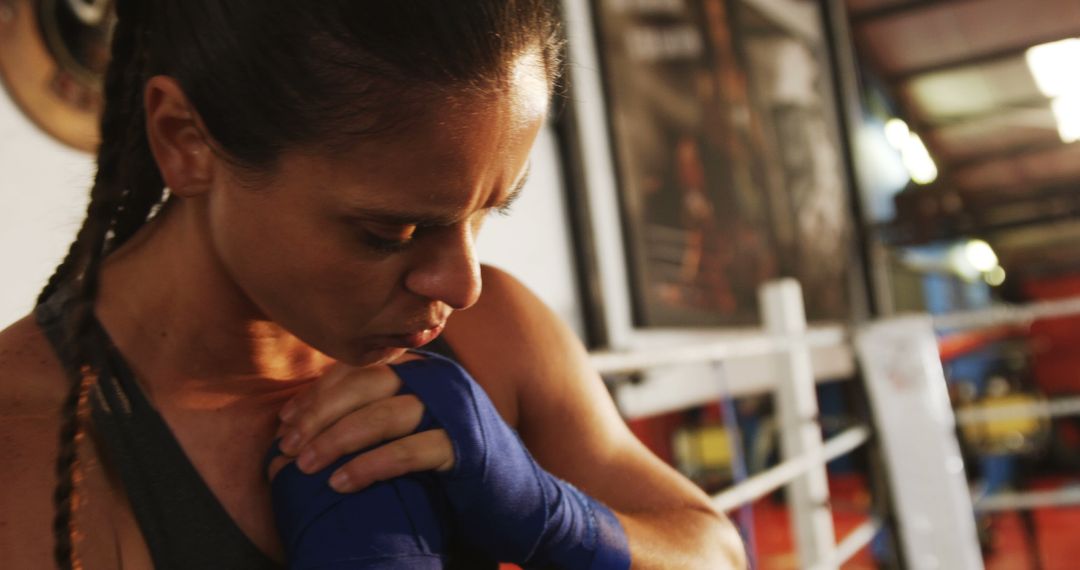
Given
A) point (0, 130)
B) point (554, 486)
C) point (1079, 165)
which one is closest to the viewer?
point (554, 486)

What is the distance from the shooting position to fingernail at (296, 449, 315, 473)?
56 centimetres

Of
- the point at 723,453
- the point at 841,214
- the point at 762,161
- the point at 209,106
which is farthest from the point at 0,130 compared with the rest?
the point at 841,214

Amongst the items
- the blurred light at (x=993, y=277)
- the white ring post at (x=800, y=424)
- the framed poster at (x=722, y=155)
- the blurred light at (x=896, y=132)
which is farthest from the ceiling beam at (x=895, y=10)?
the blurred light at (x=993, y=277)

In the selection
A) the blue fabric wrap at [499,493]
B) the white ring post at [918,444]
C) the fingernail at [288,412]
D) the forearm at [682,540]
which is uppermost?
the fingernail at [288,412]

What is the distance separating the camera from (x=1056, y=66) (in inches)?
188

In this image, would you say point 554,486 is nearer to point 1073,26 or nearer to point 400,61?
point 400,61

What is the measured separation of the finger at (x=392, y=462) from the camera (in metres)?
0.55

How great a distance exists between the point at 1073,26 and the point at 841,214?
2.25 m

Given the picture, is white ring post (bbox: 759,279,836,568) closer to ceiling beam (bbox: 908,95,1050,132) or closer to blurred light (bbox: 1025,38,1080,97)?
blurred light (bbox: 1025,38,1080,97)

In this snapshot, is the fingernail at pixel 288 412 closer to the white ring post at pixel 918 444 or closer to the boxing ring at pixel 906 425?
the boxing ring at pixel 906 425

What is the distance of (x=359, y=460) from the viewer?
0.55 m

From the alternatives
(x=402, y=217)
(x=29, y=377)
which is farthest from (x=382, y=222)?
(x=29, y=377)

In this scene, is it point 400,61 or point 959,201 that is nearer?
point 400,61

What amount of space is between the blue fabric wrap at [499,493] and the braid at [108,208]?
193 millimetres
